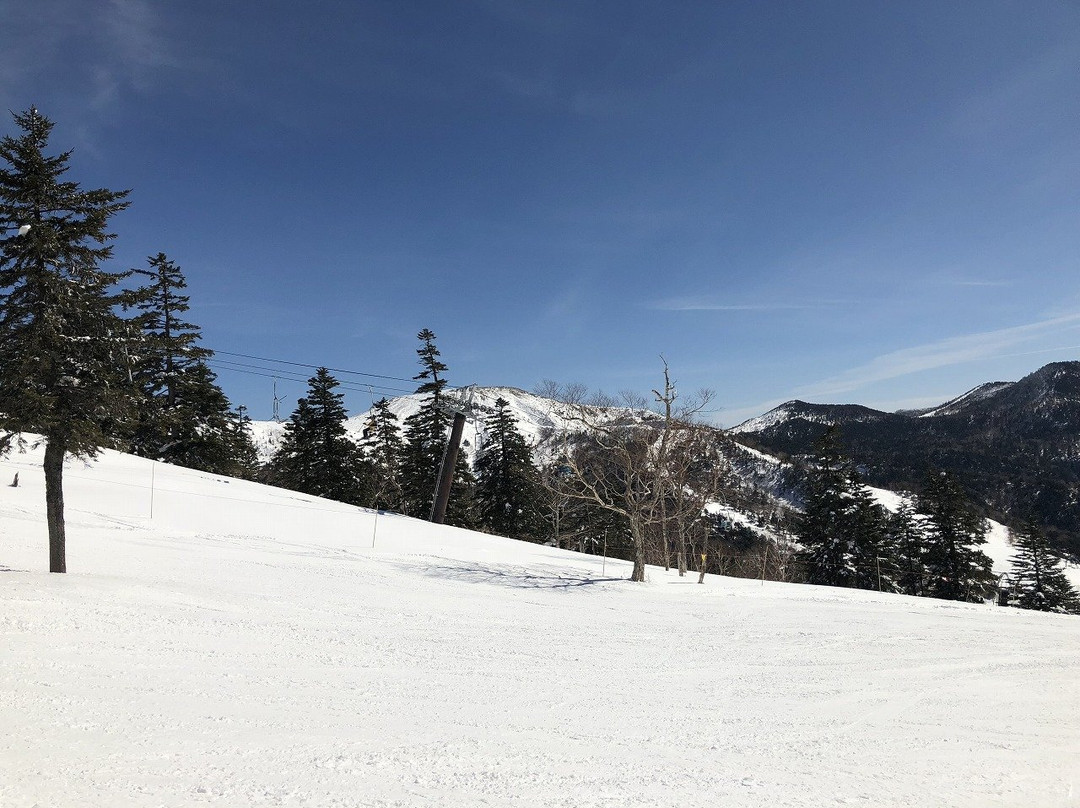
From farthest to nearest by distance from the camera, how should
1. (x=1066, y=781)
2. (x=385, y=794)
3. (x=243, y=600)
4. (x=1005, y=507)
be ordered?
1. (x=1005, y=507)
2. (x=243, y=600)
3. (x=1066, y=781)
4. (x=385, y=794)

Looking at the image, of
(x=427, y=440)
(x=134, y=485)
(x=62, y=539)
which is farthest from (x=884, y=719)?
(x=427, y=440)

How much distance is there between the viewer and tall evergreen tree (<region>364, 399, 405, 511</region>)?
47.4m

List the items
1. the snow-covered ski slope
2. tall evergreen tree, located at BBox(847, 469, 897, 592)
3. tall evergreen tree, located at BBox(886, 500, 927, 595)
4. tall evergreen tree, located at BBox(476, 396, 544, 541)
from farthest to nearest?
tall evergreen tree, located at BBox(476, 396, 544, 541) < tall evergreen tree, located at BBox(886, 500, 927, 595) < tall evergreen tree, located at BBox(847, 469, 897, 592) < the snow-covered ski slope

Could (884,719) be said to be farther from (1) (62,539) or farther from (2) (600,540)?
(2) (600,540)

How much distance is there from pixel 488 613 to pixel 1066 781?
33.8ft

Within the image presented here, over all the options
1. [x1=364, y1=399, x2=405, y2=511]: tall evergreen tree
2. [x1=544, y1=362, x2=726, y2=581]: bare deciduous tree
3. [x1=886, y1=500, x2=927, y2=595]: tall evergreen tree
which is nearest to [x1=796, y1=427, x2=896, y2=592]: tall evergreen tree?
[x1=886, y1=500, x2=927, y2=595]: tall evergreen tree

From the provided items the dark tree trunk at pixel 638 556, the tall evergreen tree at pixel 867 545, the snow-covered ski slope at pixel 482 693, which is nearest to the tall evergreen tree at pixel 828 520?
the tall evergreen tree at pixel 867 545

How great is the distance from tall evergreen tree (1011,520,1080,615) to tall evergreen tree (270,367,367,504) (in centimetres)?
4813

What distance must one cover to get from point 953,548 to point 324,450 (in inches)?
1704

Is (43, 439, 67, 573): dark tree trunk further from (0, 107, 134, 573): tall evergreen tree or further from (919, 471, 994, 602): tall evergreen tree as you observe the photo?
(919, 471, 994, 602): tall evergreen tree

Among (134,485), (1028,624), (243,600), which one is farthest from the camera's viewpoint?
(134,485)

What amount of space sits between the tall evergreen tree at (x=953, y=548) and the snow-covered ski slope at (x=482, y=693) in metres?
24.9

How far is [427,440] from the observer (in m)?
41.4

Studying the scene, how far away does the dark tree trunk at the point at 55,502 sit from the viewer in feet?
41.0
